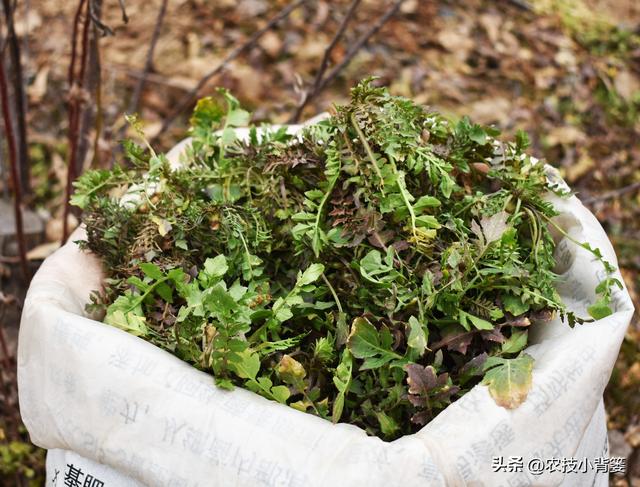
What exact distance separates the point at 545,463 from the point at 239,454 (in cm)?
44

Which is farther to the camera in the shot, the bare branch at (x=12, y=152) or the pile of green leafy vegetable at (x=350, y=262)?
the bare branch at (x=12, y=152)

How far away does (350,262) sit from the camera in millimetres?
1158

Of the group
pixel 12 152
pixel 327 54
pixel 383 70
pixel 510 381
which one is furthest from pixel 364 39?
pixel 510 381

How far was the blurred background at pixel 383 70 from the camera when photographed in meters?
2.43

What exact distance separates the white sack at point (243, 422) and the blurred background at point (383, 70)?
3.89ft

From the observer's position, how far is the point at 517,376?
0.99 m

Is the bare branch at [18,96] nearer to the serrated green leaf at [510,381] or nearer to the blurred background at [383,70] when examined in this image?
the blurred background at [383,70]

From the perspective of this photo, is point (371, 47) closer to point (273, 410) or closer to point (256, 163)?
point (256, 163)

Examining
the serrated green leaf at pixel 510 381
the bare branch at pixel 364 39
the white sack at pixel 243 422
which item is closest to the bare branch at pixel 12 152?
the white sack at pixel 243 422

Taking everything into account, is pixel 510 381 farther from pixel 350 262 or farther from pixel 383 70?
pixel 383 70

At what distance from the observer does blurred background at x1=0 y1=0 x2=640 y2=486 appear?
2.43 meters

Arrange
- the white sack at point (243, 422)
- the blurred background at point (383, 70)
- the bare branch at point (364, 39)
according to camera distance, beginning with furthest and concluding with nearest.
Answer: the blurred background at point (383, 70) → the bare branch at point (364, 39) → the white sack at point (243, 422)

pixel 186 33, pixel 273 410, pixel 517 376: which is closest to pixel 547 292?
pixel 517 376

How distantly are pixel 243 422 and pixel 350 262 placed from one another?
333 mm
